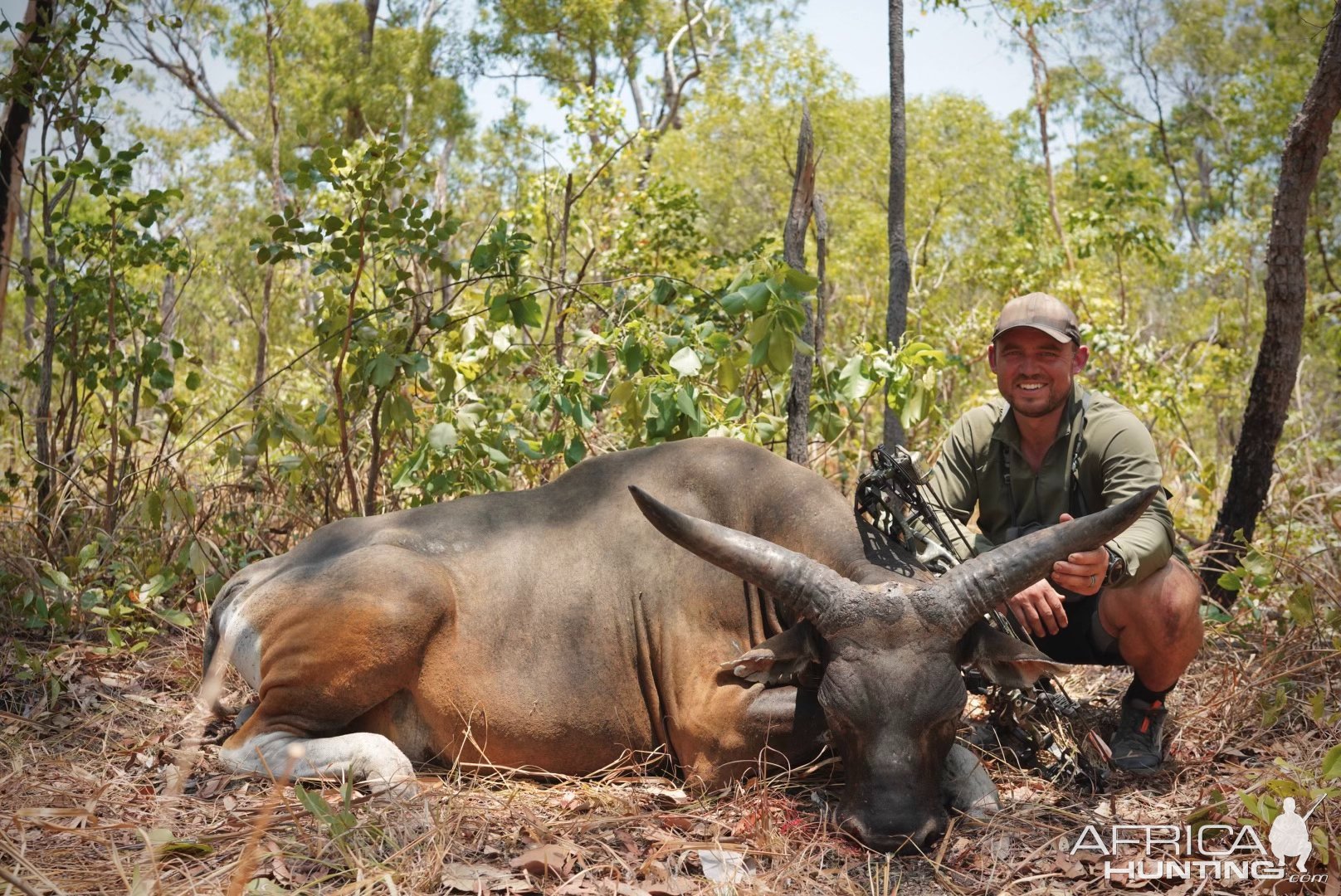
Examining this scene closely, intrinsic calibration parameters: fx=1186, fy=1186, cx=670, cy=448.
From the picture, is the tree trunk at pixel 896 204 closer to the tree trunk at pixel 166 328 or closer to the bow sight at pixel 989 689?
the bow sight at pixel 989 689

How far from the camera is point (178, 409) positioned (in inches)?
289

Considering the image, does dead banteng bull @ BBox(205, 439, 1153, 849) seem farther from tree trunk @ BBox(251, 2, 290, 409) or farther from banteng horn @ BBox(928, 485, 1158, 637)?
tree trunk @ BBox(251, 2, 290, 409)

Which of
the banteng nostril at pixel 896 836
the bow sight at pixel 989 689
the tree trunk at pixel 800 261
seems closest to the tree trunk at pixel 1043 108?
the tree trunk at pixel 800 261

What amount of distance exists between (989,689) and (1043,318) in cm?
169

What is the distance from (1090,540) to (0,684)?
493cm

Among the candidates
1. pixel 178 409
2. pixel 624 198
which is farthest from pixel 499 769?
pixel 624 198

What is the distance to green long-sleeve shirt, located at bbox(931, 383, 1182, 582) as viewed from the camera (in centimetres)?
494

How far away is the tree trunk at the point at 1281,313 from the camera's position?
633cm

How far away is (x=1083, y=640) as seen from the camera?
536 centimetres

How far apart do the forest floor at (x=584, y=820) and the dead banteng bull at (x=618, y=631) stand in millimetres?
216

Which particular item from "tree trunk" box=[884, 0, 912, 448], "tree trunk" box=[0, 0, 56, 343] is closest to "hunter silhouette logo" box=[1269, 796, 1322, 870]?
"tree trunk" box=[884, 0, 912, 448]

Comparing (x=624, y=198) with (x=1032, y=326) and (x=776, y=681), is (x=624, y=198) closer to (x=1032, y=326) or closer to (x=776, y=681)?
(x=1032, y=326)

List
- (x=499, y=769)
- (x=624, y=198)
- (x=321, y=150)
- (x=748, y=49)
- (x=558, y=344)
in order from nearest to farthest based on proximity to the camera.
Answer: (x=499, y=769) → (x=321, y=150) → (x=558, y=344) → (x=624, y=198) → (x=748, y=49)

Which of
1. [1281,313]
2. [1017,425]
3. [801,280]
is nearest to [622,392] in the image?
[801,280]
